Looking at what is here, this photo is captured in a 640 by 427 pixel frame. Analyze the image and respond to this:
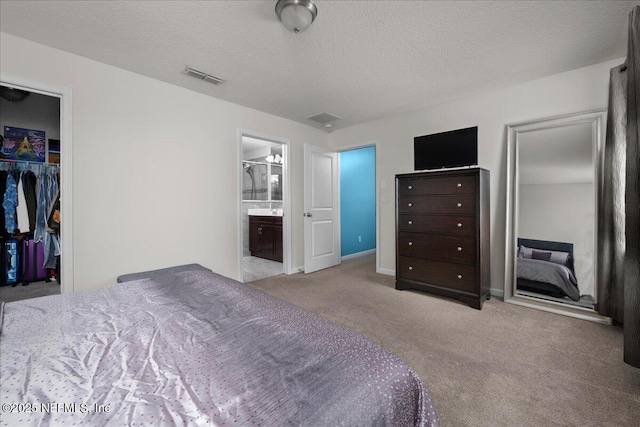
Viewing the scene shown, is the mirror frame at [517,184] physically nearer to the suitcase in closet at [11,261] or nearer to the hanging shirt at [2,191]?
the suitcase in closet at [11,261]

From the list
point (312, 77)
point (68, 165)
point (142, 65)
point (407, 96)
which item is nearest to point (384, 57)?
point (312, 77)

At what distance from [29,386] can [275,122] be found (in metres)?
3.76

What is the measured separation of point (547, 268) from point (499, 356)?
1585 mm

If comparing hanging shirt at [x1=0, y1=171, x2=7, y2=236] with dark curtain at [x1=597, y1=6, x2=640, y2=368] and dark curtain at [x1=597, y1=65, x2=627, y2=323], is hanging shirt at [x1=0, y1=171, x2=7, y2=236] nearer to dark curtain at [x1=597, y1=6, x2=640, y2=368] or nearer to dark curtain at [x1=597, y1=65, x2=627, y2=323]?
dark curtain at [x1=597, y1=6, x2=640, y2=368]

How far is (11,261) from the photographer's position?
3383mm

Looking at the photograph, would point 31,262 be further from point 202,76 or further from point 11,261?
point 202,76

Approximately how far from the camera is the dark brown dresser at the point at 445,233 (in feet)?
9.11

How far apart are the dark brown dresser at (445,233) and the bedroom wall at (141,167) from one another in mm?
2217

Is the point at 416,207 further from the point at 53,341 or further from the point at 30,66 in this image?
the point at 30,66

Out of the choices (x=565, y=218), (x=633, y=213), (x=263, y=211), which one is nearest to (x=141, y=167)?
(x=263, y=211)

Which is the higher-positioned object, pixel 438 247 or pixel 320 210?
pixel 320 210

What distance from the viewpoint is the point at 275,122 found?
398cm

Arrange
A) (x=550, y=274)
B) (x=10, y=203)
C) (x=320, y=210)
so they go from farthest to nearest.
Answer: (x=320, y=210) → (x=10, y=203) → (x=550, y=274)

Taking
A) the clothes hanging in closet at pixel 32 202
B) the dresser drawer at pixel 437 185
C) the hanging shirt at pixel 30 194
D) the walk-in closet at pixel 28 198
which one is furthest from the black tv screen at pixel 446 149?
the hanging shirt at pixel 30 194
